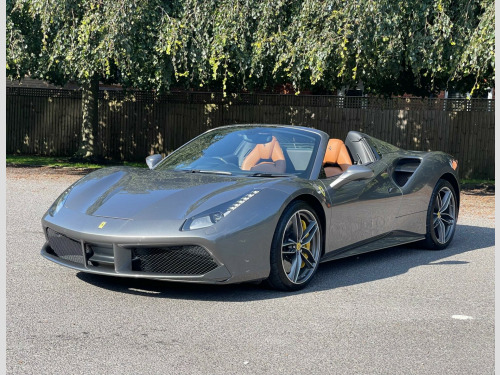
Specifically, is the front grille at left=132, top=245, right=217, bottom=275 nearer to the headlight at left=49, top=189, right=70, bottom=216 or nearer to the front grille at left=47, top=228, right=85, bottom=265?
the front grille at left=47, top=228, right=85, bottom=265

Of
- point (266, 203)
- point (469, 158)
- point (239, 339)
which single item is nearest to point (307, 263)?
point (266, 203)

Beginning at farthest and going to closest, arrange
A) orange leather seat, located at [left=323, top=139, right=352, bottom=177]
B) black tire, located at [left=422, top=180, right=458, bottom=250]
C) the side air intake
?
black tire, located at [left=422, top=180, right=458, bottom=250] → the side air intake → orange leather seat, located at [left=323, top=139, right=352, bottom=177]

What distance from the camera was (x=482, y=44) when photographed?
520 inches

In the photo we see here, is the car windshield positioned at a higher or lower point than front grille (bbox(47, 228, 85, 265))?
higher

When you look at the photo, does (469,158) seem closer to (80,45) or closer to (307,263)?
(80,45)

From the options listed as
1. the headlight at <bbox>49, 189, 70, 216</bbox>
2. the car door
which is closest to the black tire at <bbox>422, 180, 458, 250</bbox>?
the car door

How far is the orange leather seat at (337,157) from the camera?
25.2 ft

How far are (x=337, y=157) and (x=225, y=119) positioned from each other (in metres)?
14.6

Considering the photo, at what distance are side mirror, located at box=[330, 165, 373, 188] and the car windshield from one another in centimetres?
27

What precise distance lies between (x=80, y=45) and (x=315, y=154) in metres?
9.36

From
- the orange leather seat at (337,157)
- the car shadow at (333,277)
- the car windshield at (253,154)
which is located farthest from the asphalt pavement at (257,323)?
the car windshield at (253,154)

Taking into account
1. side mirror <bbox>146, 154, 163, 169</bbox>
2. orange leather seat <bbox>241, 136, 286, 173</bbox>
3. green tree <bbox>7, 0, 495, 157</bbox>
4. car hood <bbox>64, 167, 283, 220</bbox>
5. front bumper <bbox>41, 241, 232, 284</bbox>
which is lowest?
front bumper <bbox>41, 241, 232, 284</bbox>

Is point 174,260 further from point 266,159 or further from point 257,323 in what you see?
point 266,159

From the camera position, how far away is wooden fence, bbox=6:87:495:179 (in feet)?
63.8
